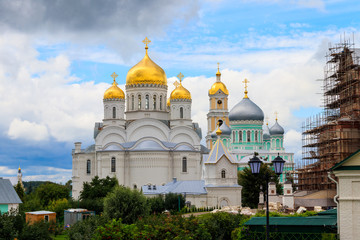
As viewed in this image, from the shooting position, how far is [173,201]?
4234 centimetres

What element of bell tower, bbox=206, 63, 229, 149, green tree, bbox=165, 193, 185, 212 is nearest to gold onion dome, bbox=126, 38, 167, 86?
bell tower, bbox=206, 63, 229, 149

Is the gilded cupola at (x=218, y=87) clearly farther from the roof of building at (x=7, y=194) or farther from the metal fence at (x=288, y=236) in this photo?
the metal fence at (x=288, y=236)

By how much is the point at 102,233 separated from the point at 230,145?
49.6m

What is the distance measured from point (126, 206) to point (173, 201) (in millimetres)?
13684

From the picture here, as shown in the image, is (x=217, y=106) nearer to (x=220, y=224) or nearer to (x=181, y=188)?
(x=181, y=188)

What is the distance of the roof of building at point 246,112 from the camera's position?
70062mm

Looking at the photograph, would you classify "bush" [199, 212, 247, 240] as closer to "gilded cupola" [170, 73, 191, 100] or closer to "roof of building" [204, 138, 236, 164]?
"roof of building" [204, 138, 236, 164]

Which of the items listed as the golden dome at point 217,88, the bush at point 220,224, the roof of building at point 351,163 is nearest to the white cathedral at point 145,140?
the golden dome at point 217,88

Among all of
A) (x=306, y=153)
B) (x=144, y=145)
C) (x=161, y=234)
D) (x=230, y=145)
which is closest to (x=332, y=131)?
(x=306, y=153)

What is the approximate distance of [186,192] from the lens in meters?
45.2

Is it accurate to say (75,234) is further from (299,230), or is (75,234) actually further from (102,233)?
(299,230)

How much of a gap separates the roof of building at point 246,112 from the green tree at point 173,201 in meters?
28.6

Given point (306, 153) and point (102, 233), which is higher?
point (306, 153)

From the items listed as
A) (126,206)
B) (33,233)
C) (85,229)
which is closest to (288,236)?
(85,229)
